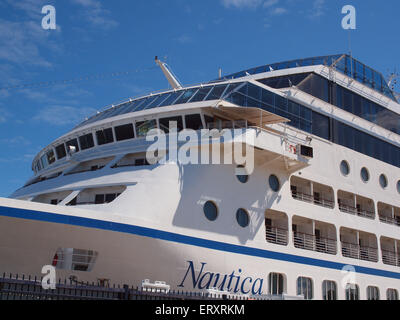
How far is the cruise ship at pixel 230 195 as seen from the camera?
45.3ft

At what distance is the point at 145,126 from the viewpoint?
18.4 m

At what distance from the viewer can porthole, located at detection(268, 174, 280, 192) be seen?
62.3ft

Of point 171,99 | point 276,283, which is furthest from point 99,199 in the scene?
point 276,283

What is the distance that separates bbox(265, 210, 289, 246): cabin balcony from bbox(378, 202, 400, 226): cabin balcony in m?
8.13

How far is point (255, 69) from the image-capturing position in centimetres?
2730

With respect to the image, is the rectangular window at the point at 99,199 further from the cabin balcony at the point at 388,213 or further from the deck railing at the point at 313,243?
the cabin balcony at the point at 388,213

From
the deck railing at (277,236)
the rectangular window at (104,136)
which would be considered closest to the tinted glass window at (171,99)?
the rectangular window at (104,136)

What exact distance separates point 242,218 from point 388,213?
11837 millimetres

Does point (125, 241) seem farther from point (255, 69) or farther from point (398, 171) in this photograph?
point (398, 171)

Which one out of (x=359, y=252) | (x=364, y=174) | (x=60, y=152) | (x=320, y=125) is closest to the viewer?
(x=60, y=152)

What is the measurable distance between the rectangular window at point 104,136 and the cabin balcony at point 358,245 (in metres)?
11.3

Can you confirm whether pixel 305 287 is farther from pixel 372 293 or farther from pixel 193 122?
pixel 193 122

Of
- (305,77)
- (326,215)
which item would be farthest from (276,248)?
(305,77)
